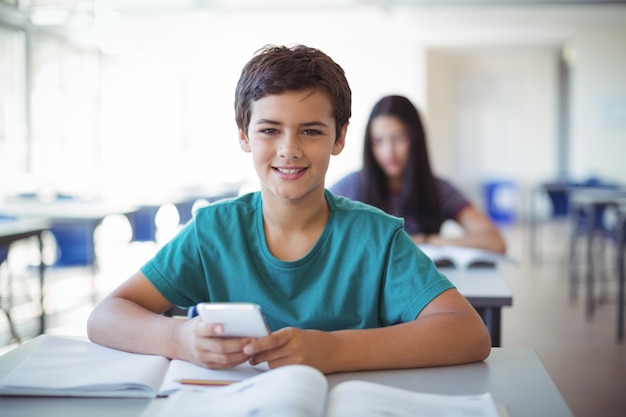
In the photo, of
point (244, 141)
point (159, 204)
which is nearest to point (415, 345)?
point (244, 141)

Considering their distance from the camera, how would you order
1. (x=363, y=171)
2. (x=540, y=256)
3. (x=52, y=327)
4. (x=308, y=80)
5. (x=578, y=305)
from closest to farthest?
(x=308, y=80) < (x=363, y=171) < (x=52, y=327) < (x=578, y=305) < (x=540, y=256)

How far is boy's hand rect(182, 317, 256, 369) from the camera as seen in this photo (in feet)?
3.30

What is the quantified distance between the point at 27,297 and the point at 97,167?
4700 millimetres

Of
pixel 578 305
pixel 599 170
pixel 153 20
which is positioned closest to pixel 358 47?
pixel 153 20

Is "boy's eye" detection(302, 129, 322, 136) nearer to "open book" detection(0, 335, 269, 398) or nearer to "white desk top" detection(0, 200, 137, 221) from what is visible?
"open book" detection(0, 335, 269, 398)

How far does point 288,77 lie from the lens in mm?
1229

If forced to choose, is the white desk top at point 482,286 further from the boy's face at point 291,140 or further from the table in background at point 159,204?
the table in background at point 159,204

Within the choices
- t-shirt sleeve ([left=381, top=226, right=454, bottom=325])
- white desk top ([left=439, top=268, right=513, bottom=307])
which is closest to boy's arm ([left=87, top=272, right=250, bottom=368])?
t-shirt sleeve ([left=381, top=226, right=454, bottom=325])

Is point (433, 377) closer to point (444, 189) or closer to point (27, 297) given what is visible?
point (444, 189)

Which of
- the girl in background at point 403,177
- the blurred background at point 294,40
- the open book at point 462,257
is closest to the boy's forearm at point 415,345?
the open book at point 462,257

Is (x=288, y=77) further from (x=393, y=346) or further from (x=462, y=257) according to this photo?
(x=462, y=257)

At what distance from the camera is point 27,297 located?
16.9 feet

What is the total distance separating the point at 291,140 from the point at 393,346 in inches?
15.5

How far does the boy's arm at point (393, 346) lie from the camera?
1.02 metres
